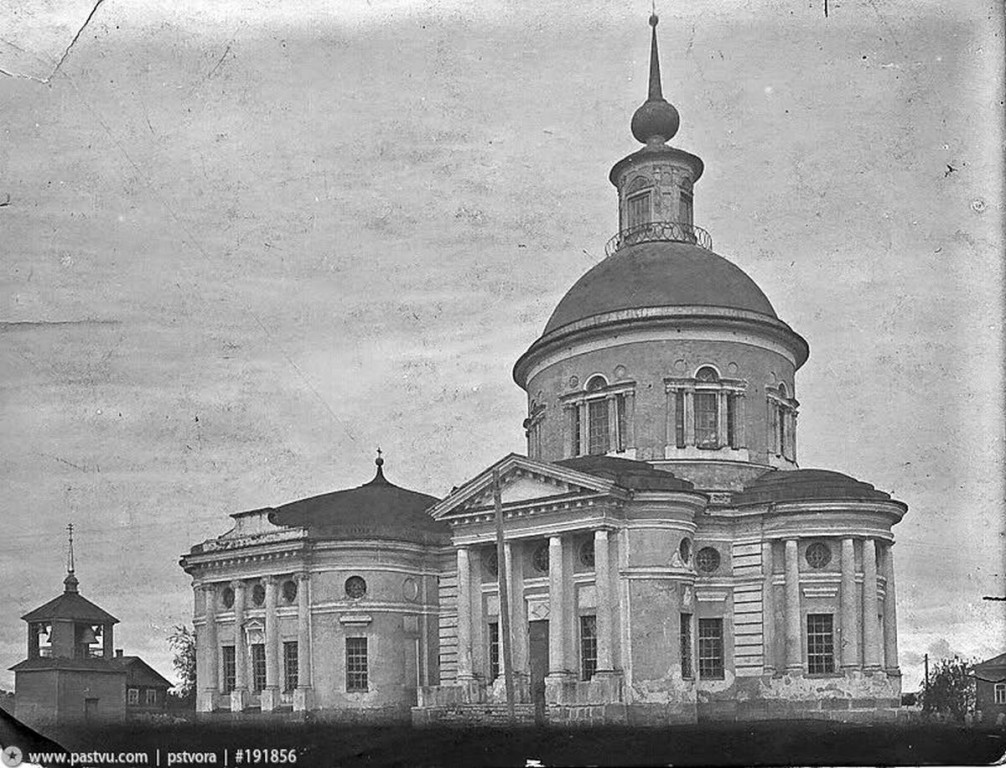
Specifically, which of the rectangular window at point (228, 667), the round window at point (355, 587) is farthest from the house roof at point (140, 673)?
the round window at point (355, 587)

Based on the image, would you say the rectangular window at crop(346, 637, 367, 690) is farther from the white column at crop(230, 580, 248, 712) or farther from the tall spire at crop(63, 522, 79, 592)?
the tall spire at crop(63, 522, 79, 592)

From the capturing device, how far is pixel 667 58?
30.9 feet

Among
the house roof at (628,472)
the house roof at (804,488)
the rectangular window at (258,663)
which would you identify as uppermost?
the house roof at (628,472)

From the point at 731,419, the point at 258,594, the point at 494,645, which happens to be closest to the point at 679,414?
the point at 731,419

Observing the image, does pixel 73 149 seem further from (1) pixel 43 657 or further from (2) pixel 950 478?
(2) pixel 950 478

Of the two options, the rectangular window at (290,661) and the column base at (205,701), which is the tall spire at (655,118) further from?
the rectangular window at (290,661)

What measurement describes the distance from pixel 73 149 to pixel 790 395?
264 inches

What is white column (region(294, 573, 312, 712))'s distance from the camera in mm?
11641

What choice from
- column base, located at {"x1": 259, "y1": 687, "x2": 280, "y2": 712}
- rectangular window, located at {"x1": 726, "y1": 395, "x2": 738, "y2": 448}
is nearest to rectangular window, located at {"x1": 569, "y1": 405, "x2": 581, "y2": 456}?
rectangular window, located at {"x1": 726, "y1": 395, "x2": 738, "y2": 448}

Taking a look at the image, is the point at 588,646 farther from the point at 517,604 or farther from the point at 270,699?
the point at 270,699

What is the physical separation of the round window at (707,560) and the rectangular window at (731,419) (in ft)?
4.61

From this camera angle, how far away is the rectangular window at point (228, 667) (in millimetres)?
11086

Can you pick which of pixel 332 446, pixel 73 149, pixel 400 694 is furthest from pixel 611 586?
pixel 73 149

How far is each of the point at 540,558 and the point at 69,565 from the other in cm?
519
